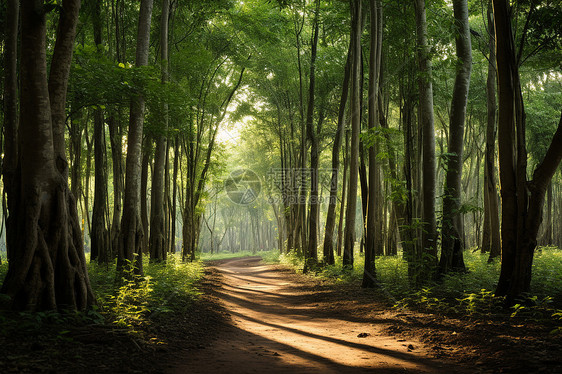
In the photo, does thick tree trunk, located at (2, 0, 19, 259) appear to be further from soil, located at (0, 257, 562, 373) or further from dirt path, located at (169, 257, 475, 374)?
dirt path, located at (169, 257, 475, 374)

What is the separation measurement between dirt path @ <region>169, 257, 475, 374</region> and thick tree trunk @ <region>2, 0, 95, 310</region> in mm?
1912

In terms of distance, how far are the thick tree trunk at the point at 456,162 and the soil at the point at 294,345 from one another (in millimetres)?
2342

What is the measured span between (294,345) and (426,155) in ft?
18.0

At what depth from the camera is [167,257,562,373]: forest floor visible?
4238mm

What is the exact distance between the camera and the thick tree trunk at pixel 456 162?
907 centimetres

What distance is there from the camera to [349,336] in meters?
6.22

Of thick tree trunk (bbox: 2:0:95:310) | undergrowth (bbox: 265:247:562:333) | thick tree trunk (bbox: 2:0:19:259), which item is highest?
thick tree trunk (bbox: 2:0:19:259)

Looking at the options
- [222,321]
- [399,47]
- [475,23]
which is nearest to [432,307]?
[222,321]

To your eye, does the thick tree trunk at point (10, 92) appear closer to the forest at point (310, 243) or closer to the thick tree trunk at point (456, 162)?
the forest at point (310, 243)

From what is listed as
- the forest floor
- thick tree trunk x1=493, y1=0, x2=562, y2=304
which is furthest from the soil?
thick tree trunk x1=493, y1=0, x2=562, y2=304

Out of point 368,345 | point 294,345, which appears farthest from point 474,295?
point 294,345

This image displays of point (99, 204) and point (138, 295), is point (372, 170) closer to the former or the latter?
point (138, 295)

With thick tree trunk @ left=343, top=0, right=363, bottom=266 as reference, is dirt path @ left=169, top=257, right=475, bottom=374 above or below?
below

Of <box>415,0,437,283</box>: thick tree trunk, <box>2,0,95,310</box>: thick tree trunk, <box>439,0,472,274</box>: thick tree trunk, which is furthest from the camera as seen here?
<box>439,0,472,274</box>: thick tree trunk
